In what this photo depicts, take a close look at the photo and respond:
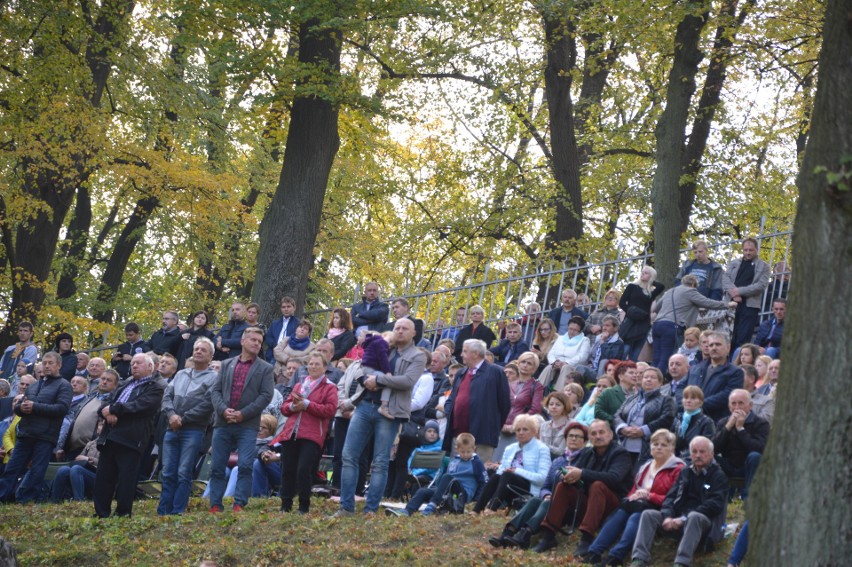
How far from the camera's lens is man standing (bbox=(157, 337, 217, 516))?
1166cm

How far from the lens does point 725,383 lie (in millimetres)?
11242

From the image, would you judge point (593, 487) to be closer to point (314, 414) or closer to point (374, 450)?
point (374, 450)

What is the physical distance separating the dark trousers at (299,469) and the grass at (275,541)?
219 millimetres

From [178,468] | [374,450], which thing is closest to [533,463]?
[374,450]

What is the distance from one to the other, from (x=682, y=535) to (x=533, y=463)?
Result: 2.31 m

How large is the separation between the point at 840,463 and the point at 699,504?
11.5 feet

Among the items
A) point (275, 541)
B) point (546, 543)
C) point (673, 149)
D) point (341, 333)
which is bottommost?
point (275, 541)

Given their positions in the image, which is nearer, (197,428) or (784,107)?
(197,428)

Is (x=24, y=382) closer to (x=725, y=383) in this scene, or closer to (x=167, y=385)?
(x=167, y=385)

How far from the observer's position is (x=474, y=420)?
12.3 m

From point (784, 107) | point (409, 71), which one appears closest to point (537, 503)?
point (409, 71)

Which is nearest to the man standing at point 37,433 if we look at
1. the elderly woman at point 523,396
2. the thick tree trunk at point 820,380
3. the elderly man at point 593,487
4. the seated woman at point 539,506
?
the elderly woman at point 523,396

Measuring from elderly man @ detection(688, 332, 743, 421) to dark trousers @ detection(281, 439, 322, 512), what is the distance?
3786 millimetres

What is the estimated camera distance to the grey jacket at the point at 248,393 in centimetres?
1144
